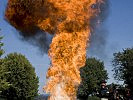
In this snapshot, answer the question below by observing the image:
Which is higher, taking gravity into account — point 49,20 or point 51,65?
point 49,20

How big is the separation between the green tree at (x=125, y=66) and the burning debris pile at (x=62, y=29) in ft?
229

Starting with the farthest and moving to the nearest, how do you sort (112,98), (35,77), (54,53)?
1. (35,77)
2. (112,98)
3. (54,53)

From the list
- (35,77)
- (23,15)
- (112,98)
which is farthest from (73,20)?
(35,77)

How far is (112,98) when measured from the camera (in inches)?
1066

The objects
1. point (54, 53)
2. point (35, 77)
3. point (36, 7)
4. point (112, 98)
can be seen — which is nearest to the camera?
point (36, 7)

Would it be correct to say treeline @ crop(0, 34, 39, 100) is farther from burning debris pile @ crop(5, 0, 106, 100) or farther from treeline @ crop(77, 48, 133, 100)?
burning debris pile @ crop(5, 0, 106, 100)

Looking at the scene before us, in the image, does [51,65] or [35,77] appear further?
[35,77]

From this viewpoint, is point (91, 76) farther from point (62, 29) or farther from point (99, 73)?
point (62, 29)

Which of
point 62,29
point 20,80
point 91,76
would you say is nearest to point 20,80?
point 20,80

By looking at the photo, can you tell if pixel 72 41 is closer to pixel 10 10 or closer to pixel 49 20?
pixel 49 20

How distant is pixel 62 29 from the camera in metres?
23.4

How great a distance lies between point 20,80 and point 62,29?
189 feet

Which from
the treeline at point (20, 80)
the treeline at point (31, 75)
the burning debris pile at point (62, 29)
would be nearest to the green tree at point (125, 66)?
the treeline at point (31, 75)

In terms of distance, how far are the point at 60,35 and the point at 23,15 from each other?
2.95 m
